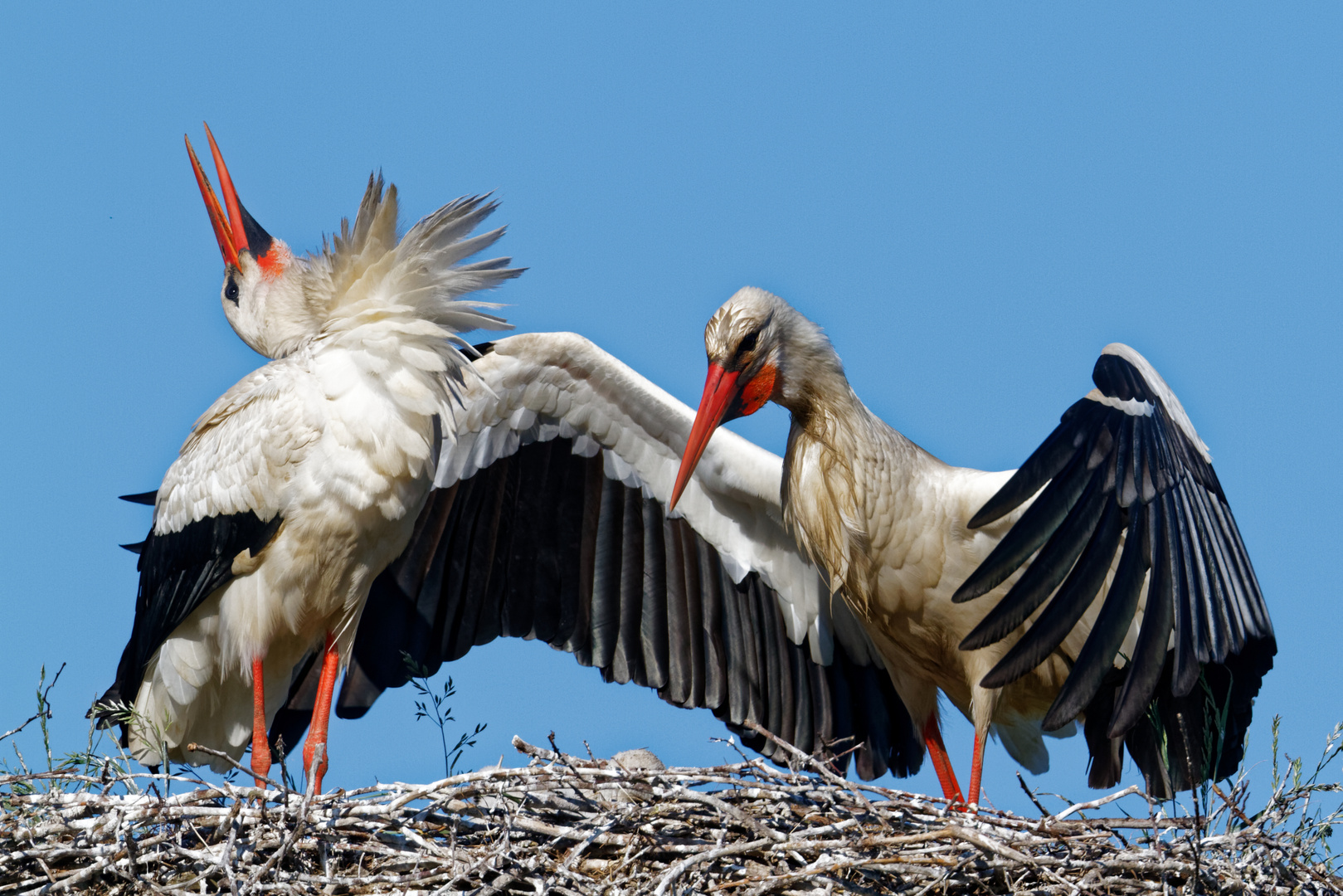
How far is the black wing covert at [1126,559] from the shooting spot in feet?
12.9

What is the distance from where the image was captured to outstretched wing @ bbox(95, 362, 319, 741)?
179 inches

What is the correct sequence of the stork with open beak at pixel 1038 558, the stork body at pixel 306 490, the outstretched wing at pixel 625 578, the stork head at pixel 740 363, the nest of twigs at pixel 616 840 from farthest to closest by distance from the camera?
the outstretched wing at pixel 625 578 → the stork head at pixel 740 363 → the stork body at pixel 306 490 → the stork with open beak at pixel 1038 558 → the nest of twigs at pixel 616 840

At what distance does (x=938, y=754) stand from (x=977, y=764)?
431 mm

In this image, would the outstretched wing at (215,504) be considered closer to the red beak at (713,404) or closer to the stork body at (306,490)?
the stork body at (306,490)

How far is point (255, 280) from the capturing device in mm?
5375

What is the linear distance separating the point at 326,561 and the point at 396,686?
1.03 meters

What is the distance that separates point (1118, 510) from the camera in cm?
419

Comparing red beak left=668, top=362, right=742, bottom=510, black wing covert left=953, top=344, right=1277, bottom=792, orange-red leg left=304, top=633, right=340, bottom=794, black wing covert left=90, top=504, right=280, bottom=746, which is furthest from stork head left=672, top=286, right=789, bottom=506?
black wing covert left=90, top=504, right=280, bottom=746

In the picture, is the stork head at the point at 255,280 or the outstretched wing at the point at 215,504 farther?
the stork head at the point at 255,280

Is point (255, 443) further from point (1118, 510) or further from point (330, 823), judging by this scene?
point (1118, 510)

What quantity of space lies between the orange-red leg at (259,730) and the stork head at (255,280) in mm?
1048

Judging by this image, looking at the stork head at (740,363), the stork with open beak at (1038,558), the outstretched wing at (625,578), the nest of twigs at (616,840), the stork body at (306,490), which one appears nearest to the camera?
the nest of twigs at (616,840)

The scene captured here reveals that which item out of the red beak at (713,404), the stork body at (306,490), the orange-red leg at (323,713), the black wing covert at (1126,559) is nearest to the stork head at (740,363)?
the red beak at (713,404)

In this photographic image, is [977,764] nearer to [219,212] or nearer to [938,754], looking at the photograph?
[938,754]
